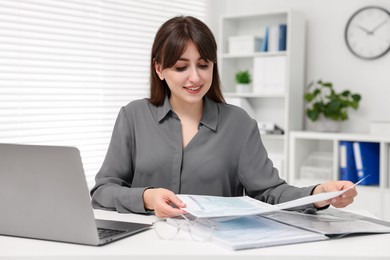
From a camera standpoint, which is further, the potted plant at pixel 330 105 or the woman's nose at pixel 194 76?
the potted plant at pixel 330 105

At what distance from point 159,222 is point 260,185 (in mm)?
483

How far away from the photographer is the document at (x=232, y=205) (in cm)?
132

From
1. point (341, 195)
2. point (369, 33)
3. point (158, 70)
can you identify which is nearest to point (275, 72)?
point (369, 33)

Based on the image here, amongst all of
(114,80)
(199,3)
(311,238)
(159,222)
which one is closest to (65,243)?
(159,222)

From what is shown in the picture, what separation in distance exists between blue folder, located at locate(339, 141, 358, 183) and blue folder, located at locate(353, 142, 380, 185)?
0.05 meters

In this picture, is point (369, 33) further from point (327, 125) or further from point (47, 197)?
point (47, 197)

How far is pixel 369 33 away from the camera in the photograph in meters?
4.06

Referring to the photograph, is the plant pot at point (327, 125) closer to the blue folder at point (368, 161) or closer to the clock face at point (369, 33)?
the blue folder at point (368, 161)

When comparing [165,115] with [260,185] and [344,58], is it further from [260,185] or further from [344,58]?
[344,58]

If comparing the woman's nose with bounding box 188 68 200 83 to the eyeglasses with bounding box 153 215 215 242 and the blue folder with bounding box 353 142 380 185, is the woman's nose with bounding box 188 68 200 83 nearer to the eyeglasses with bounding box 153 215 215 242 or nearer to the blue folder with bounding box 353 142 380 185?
the eyeglasses with bounding box 153 215 215 242

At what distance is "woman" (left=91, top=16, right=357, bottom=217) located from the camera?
6.08ft

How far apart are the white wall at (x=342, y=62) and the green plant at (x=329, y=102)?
88mm

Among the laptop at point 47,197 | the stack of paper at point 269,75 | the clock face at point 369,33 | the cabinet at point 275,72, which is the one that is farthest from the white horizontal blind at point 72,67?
the laptop at point 47,197

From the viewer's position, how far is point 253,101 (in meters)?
4.64
